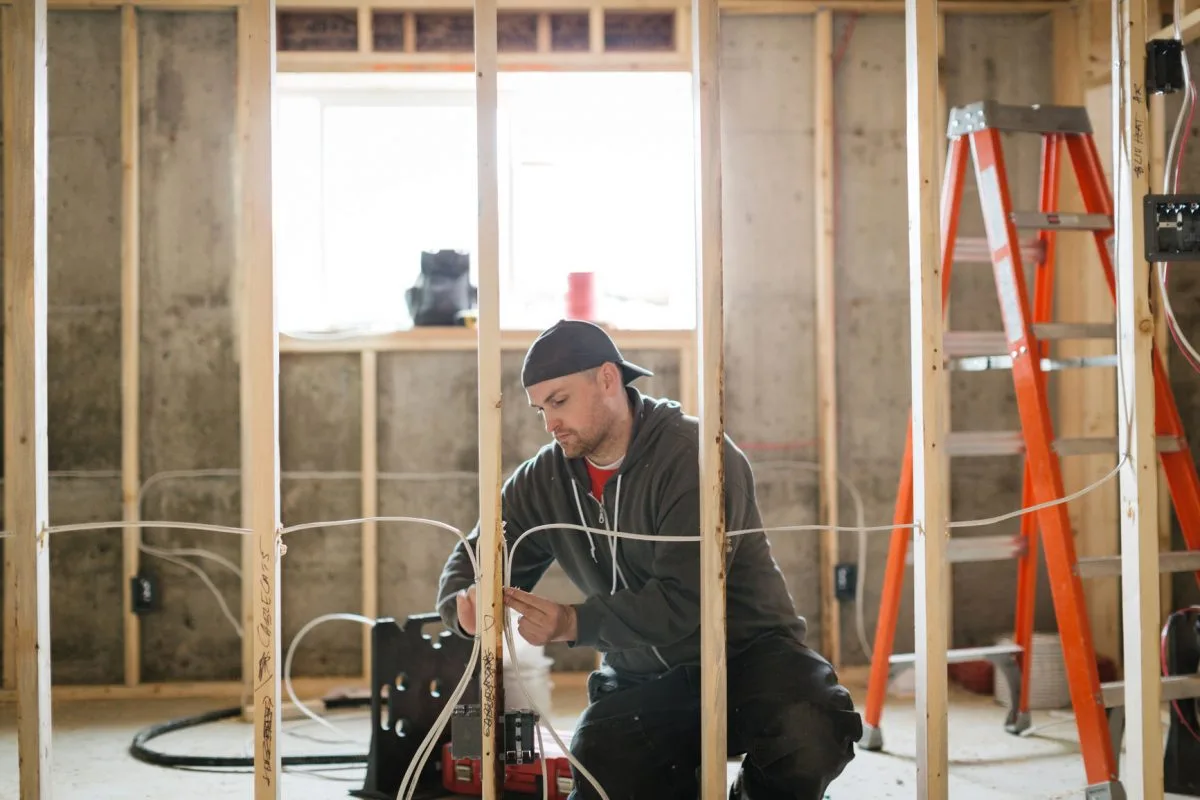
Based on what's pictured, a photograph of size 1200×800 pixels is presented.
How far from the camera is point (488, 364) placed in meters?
1.68

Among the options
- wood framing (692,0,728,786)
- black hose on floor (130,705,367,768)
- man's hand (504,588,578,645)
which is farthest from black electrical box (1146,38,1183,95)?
black hose on floor (130,705,367,768)

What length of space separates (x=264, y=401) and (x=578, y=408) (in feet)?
2.33

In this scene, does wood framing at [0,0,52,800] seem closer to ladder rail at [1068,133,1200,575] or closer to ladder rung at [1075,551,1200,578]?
ladder rung at [1075,551,1200,578]

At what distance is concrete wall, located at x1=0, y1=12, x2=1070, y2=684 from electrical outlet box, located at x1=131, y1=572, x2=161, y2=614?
4 cm

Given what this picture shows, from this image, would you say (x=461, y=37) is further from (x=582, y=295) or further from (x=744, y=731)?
(x=744, y=731)

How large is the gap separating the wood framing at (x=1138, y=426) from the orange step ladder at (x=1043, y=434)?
1.26ft

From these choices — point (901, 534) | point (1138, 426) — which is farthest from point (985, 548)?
point (1138, 426)

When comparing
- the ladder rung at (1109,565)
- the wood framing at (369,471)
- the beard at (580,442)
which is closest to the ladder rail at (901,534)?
the ladder rung at (1109,565)

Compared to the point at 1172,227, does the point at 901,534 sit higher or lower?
lower

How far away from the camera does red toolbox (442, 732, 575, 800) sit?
7.63 ft

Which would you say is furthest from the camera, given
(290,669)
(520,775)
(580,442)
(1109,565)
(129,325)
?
(290,669)

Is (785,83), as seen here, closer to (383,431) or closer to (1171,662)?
(383,431)

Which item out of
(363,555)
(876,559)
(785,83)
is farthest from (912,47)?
(363,555)

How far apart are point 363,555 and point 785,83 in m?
2.24
